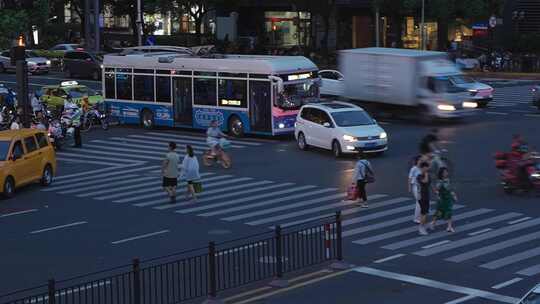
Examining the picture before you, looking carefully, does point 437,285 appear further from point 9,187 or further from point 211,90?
point 211,90

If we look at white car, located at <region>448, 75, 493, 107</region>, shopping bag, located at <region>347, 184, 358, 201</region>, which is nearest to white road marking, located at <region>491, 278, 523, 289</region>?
shopping bag, located at <region>347, 184, 358, 201</region>

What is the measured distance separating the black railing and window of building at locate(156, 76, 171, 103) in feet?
66.9

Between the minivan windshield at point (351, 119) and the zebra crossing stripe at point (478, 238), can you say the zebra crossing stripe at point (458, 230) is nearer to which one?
the zebra crossing stripe at point (478, 238)

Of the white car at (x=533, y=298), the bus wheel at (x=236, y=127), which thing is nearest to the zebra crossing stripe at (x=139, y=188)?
the bus wheel at (x=236, y=127)

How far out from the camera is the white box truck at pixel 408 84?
3738 cm

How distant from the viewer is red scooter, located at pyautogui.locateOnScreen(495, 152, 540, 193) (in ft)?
77.6

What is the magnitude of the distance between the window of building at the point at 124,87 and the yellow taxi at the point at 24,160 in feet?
40.2

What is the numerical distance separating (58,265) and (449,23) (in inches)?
1970

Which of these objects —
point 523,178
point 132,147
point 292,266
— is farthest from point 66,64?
point 292,266

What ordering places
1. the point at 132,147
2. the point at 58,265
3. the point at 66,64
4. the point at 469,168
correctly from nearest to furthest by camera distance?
the point at 58,265 < the point at 469,168 < the point at 132,147 < the point at 66,64

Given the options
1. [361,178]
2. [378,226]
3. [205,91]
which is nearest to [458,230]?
[378,226]

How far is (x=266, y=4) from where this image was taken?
79.6m

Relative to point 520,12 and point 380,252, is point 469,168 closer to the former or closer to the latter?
point 380,252

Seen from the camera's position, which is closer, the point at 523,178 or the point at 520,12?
the point at 523,178
